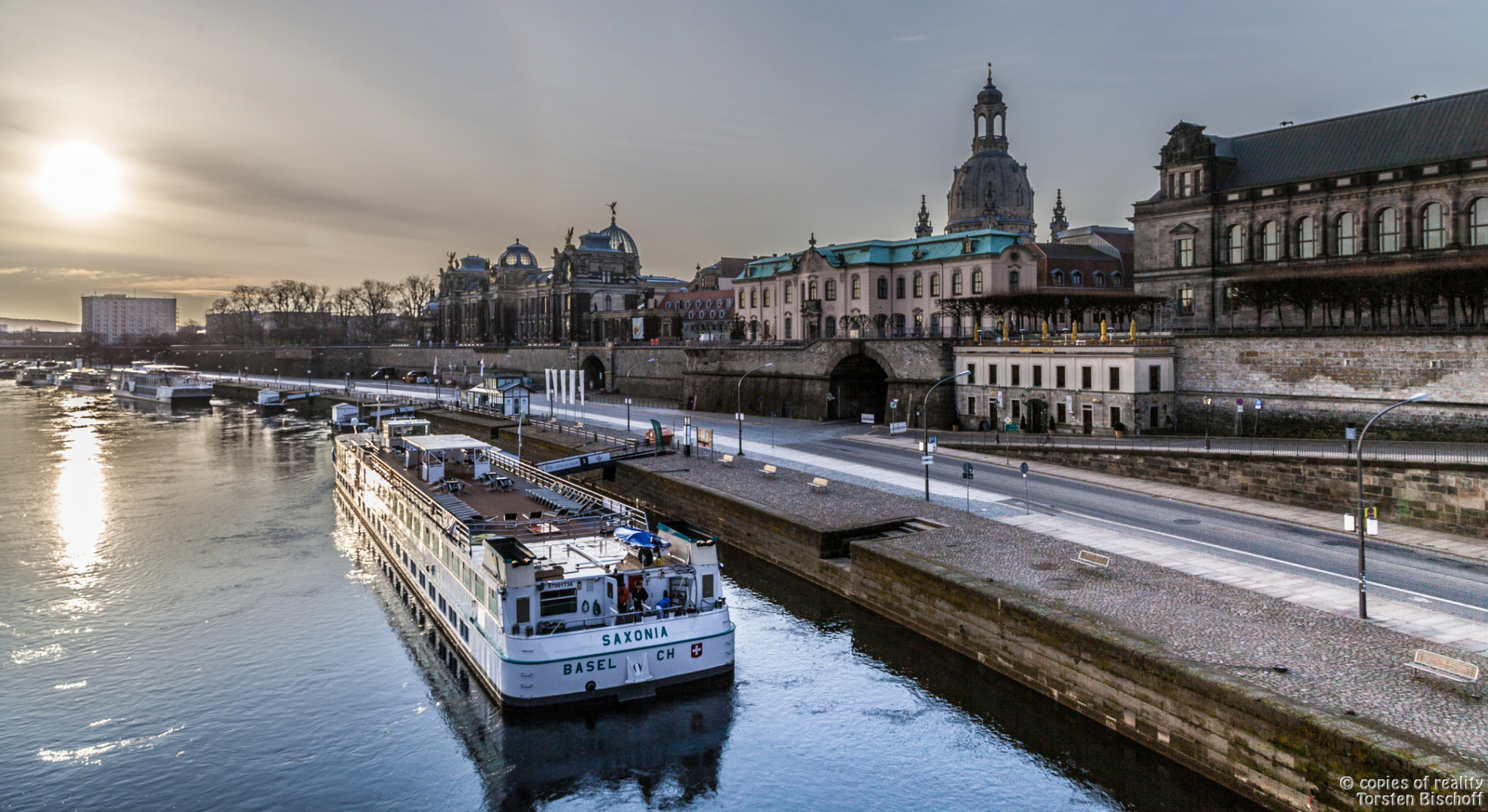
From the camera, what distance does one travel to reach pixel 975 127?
12406 cm

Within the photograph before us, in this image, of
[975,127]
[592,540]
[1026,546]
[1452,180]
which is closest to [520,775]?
[592,540]

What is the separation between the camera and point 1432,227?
51750mm

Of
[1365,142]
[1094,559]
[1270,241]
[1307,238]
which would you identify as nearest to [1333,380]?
[1307,238]

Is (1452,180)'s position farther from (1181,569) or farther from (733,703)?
(733,703)

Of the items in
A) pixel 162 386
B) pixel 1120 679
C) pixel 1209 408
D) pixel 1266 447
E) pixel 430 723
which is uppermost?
pixel 162 386

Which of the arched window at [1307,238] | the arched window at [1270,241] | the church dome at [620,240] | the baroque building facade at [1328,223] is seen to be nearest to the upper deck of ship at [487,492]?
the baroque building facade at [1328,223]

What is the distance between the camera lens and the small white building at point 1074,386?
49188 mm

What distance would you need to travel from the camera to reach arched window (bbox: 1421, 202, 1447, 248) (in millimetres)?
51156

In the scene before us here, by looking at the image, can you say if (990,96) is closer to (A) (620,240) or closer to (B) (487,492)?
(A) (620,240)

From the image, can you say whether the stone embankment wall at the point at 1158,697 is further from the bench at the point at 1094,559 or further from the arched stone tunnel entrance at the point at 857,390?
the arched stone tunnel entrance at the point at 857,390

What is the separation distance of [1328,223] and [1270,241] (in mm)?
3653

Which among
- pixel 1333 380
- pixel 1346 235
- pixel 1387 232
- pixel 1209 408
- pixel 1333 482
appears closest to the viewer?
pixel 1333 482

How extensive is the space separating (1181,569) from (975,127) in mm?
108098

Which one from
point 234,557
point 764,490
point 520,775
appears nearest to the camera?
point 520,775
